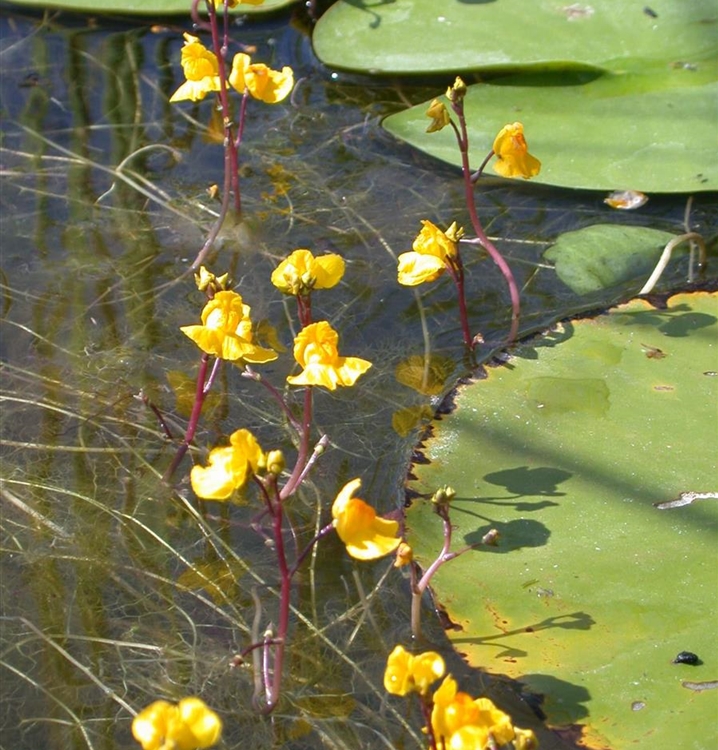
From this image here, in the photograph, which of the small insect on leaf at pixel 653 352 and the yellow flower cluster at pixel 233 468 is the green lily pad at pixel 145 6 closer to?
the small insect on leaf at pixel 653 352

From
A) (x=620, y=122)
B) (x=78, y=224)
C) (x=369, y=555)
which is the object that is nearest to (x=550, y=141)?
(x=620, y=122)

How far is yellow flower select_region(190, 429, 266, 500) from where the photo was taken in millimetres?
1393

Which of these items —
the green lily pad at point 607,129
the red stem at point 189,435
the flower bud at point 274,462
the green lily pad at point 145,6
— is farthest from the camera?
the green lily pad at point 145,6

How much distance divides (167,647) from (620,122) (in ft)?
5.18

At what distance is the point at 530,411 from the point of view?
6.26 ft

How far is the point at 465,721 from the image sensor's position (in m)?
1.22

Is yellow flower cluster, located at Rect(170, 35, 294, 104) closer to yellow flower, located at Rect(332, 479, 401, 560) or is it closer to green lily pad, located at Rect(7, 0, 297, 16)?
green lily pad, located at Rect(7, 0, 297, 16)

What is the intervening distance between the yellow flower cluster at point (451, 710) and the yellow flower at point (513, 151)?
1079mm

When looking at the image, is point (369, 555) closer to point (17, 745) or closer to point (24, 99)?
point (17, 745)

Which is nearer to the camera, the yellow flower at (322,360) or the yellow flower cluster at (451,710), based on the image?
the yellow flower cluster at (451,710)

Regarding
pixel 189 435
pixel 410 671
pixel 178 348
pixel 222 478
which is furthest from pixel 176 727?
pixel 178 348

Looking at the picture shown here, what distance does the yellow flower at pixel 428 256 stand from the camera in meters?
Result: 1.97

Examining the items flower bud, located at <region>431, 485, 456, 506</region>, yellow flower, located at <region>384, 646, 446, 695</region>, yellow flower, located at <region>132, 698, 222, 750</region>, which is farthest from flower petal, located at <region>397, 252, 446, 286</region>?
yellow flower, located at <region>132, 698, 222, 750</region>

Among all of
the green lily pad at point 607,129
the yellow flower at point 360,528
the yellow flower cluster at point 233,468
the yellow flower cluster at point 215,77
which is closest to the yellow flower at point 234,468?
the yellow flower cluster at point 233,468
